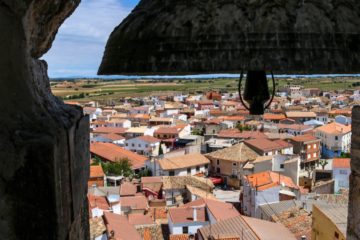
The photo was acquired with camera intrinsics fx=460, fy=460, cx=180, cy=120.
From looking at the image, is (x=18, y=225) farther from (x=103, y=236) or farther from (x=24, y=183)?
(x=103, y=236)

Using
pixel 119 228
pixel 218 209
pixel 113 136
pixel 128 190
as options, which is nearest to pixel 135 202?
pixel 128 190

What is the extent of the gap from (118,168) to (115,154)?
3.65 m

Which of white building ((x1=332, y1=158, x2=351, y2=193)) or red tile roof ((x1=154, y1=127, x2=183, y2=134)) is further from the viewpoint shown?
red tile roof ((x1=154, y1=127, x2=183, y2=134))

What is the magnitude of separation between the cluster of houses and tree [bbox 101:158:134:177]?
465 mm

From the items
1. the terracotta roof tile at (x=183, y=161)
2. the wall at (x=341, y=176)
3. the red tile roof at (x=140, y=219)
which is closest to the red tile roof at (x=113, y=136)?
the terracotta roof tile at (x=183, y=161)

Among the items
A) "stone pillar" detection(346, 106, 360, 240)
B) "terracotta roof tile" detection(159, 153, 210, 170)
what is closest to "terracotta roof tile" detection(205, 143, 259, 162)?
"terracotta roof tile" detection(159, 153, 210, 170)

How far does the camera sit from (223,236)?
13688mm

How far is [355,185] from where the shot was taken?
2.47 m

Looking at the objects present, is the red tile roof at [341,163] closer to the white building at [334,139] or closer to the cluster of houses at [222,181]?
the cluster of houses at [222,181]

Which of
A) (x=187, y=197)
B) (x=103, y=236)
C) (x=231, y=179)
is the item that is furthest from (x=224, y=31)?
(x=231, y=179)

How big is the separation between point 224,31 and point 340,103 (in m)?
71.5

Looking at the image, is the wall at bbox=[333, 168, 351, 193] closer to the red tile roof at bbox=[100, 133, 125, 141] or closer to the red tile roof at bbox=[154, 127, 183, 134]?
the red tile roof at bbox=[154, 127, 183, 134]

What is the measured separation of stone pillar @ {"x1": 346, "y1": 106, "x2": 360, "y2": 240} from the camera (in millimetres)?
2414

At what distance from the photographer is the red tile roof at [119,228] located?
1458cm
